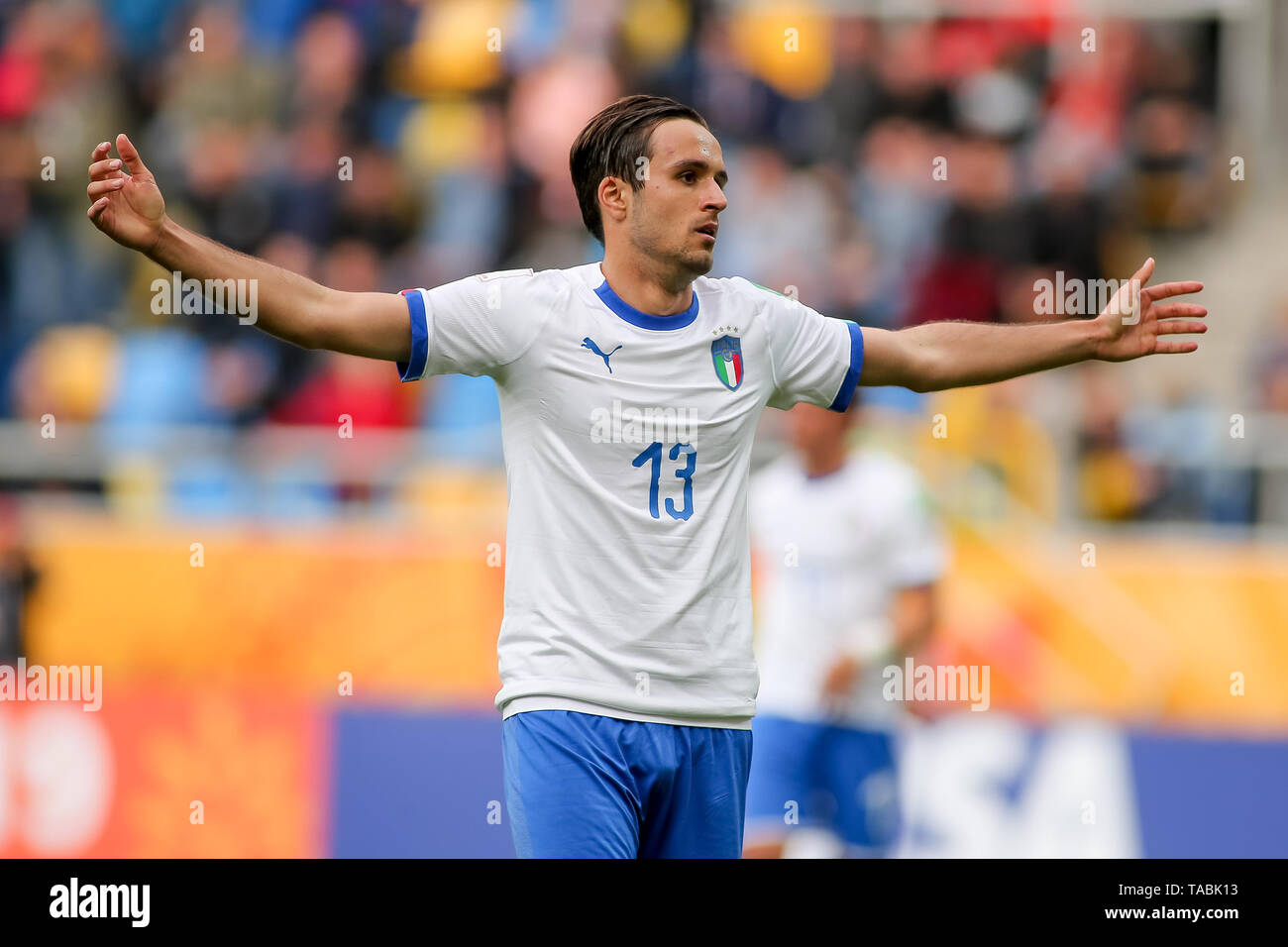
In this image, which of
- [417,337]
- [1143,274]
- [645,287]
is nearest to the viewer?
[417,337]

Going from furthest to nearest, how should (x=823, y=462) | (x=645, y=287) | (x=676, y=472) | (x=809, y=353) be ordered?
(x=823, y=462) → (x=809, y=353) → (x=645, y=287) → (x=676, y=472)

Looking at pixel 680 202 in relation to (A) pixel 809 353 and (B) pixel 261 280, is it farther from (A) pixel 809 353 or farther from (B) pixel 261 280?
(B) pixel 261 280

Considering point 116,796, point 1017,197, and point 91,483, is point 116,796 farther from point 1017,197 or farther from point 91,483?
point 1017,197

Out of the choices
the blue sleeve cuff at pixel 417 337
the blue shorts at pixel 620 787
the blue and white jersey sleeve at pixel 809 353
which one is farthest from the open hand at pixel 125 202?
the blue and white jersey sleeve at pixel 809 353

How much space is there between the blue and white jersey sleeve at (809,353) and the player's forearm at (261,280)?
1.35 meters

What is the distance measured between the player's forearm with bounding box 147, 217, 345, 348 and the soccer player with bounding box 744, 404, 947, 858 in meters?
3.71

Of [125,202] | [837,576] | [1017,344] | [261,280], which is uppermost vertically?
[125,202]

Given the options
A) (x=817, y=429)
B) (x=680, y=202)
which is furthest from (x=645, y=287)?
(x=817, y=429)

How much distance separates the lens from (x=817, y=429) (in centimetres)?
849

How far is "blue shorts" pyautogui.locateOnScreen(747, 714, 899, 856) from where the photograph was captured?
844 centimetres

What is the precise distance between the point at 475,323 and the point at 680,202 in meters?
0.68

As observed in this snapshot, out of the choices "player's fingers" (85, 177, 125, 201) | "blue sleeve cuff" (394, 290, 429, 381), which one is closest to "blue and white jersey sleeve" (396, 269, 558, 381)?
"blue sleeve cuff" (394, 290, 429, 381)
